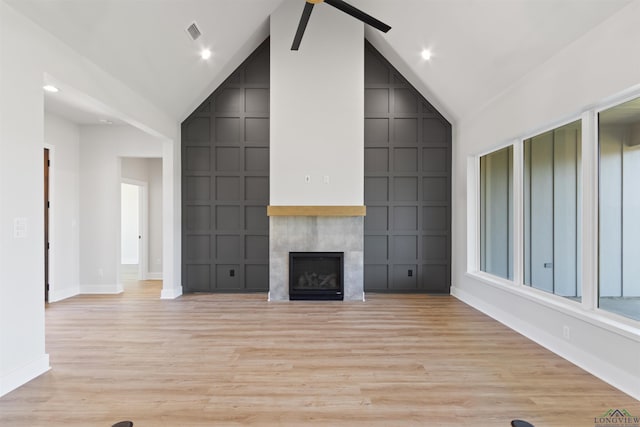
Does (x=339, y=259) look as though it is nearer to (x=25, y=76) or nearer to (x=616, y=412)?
(x=616, y=412)

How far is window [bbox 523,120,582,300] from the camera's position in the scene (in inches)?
134

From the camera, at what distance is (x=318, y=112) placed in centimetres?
532

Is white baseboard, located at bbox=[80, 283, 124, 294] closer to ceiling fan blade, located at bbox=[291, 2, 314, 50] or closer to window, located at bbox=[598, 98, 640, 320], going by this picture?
ceiling fan blade, located at bbox=[291, 2, 314, 50]

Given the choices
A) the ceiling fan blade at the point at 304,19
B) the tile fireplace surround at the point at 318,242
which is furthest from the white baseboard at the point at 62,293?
the ceiling fan blade at the point at 304,19

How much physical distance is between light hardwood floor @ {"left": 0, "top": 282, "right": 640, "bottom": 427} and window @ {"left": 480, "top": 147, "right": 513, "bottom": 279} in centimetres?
89

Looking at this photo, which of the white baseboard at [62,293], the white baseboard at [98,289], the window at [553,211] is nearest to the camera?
the window at [553,211]

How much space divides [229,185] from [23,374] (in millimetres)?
3661

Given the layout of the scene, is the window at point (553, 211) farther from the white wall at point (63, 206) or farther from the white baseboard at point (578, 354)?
the white wall at point (63, 206)

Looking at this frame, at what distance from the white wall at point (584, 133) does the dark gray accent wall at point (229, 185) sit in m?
3.42

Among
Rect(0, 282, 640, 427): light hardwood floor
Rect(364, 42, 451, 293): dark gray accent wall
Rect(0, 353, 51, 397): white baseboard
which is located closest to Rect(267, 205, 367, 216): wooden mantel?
Rect(364, 42, 451, 293): dark gray accent wall

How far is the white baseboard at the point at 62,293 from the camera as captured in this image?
520cm

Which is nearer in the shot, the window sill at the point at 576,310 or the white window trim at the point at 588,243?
the window sill at the point at 576,310

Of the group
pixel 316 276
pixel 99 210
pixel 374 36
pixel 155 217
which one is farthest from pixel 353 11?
pixel 155 217

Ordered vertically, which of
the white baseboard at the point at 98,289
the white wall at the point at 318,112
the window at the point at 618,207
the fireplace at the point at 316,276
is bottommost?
the white baseboard at the point at 98,289
